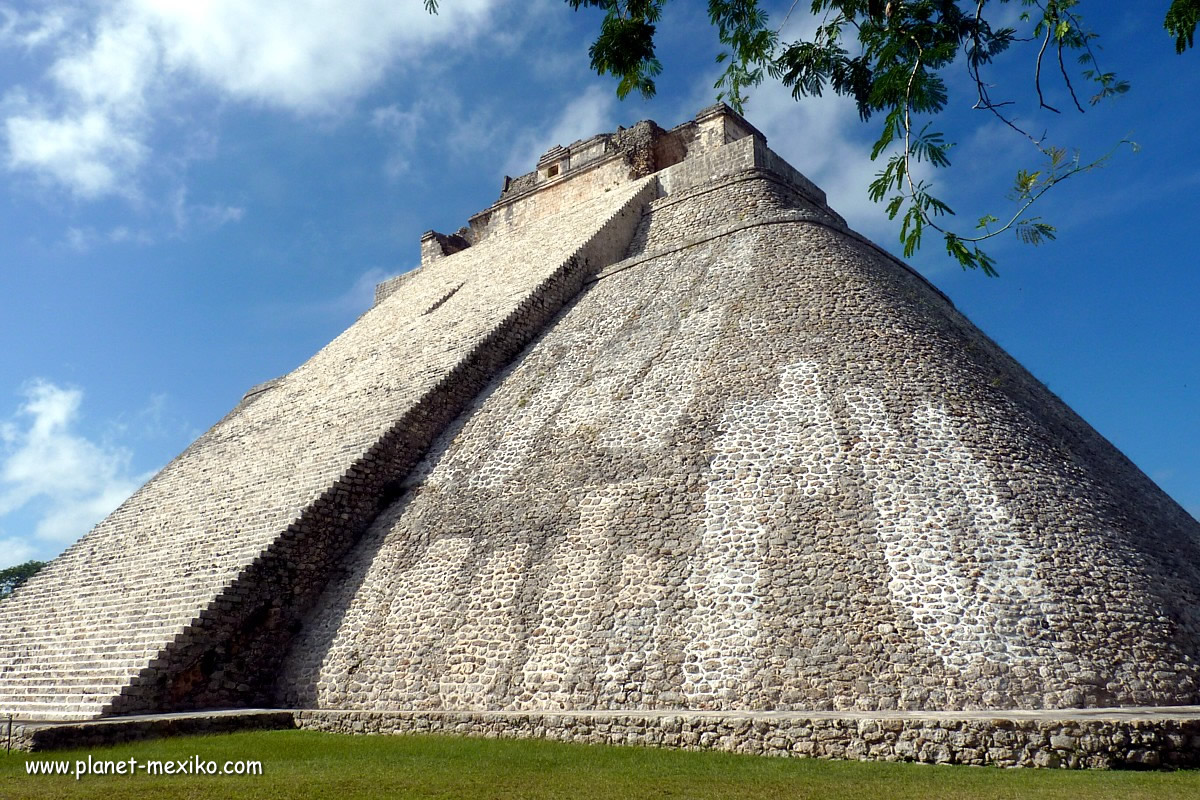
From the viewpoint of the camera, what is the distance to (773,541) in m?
7.65

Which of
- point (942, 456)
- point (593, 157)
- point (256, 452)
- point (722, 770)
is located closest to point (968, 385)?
point (942, 456)

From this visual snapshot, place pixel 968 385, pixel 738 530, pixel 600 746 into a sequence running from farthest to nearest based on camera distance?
pixel 968 385 < pixel 738 530 < pixel 600 746

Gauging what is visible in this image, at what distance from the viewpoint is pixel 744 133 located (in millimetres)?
18422

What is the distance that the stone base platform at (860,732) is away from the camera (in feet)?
17.2

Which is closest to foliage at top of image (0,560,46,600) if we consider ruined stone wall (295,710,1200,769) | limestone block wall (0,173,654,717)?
limestone block wall (0,173,654,717)

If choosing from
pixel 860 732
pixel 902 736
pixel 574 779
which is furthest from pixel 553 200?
pixel 574 779

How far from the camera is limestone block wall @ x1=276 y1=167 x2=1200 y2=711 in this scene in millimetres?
6672

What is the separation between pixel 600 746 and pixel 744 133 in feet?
50.2

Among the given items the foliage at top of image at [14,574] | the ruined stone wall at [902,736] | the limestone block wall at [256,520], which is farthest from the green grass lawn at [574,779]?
the foliage at top of image at [14,574]

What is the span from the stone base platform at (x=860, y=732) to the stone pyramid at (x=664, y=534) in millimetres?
539

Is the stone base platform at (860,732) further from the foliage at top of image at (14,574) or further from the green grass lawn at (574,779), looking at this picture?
the foliage at top of image at (14,574)

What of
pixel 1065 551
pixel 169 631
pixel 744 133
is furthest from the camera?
pixel 744 133

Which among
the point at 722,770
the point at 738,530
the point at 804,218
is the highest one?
the point at 804,218

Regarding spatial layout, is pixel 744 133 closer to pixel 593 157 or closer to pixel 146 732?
pixel 593 157
